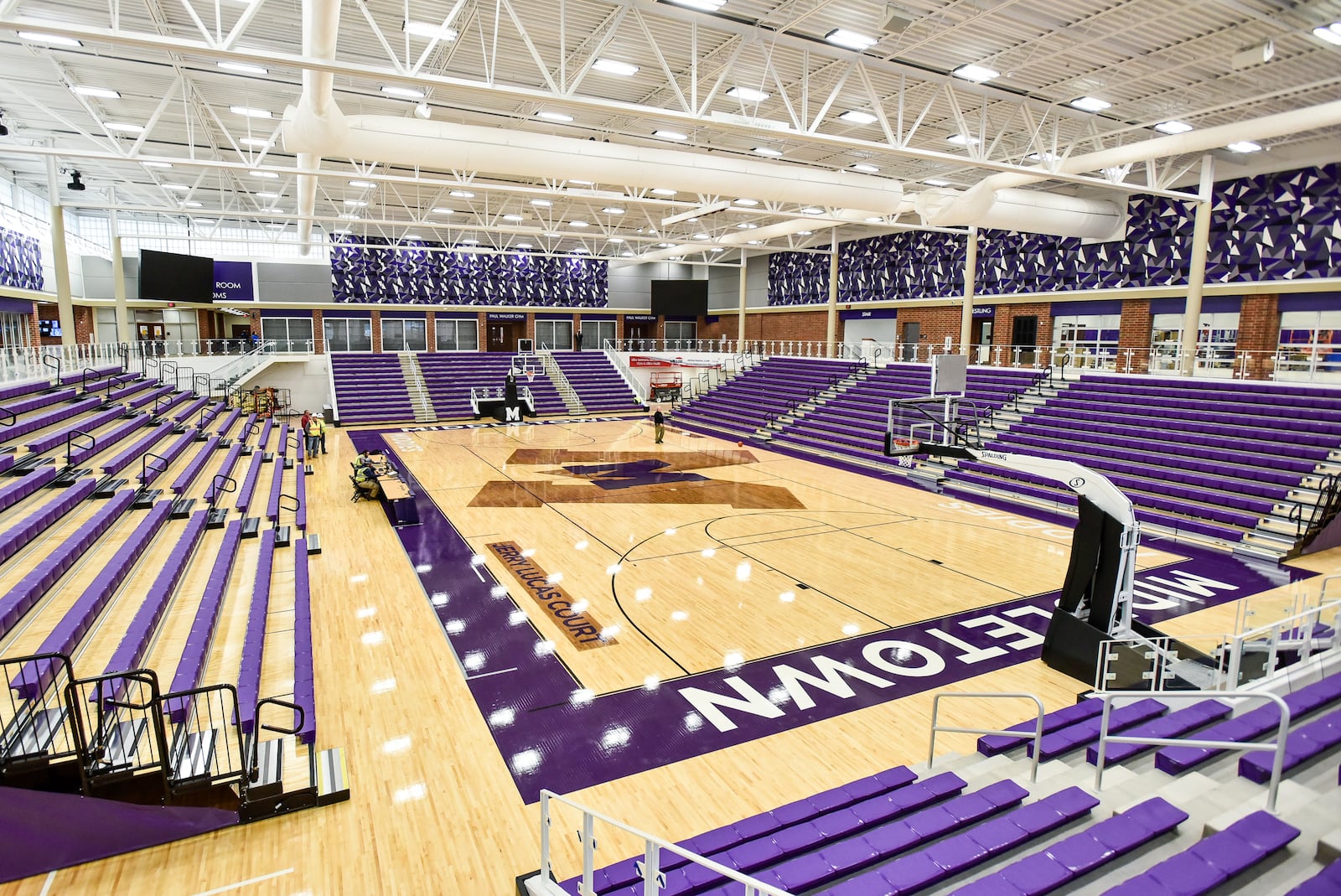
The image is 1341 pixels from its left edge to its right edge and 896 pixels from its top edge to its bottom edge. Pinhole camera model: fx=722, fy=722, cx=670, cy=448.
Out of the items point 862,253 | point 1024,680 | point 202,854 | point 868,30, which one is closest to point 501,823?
point 202,854

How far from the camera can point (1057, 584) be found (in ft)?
32.9

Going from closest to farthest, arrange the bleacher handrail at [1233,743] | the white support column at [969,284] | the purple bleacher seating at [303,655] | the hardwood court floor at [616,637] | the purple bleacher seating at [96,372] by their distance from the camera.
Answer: the bleacher handrail at [1233,743] < the hardwood court floor at [616,637] < the purple bleacher seating at [303,655] < the purple bleacher seating at [96,372] < the white support column at [969,284]

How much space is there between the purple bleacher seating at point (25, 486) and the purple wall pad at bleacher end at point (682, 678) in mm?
4686

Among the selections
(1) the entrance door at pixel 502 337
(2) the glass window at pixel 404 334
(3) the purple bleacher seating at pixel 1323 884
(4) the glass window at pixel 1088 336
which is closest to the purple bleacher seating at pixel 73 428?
(3) the purple bleacher seating at pixel 1323 884

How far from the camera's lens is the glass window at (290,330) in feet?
106

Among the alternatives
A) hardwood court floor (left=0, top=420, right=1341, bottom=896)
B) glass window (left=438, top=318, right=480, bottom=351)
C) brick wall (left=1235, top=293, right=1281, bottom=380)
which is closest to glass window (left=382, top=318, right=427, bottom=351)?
glass window (left=438, top=318, right=480, bottom=351)

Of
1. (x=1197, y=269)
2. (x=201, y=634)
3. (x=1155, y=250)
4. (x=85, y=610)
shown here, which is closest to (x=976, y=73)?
(x=1197, y=269)

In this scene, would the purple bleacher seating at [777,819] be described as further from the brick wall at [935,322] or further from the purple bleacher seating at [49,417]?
the brick wall at [935,322]

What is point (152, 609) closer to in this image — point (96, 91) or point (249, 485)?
point (249, 485)

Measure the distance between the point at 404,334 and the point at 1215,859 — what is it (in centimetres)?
3639

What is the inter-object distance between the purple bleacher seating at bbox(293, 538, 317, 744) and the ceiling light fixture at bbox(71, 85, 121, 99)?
1079cm

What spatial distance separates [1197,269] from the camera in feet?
56.4

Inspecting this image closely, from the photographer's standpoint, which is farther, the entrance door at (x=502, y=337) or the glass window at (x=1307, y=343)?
the entrance door at (x=502, y=337)

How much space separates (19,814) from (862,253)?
3030 centimetres
